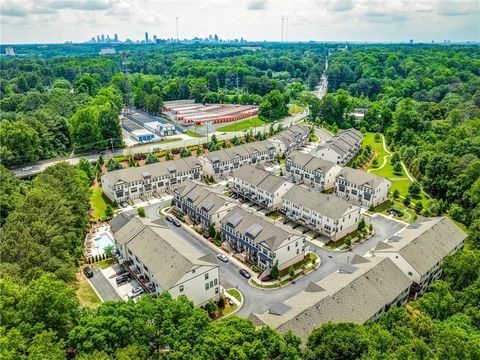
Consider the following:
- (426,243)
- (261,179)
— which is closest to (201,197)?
→ (261,179)

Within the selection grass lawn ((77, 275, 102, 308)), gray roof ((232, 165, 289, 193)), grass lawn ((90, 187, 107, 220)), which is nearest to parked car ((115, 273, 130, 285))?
grass lawn ((77, 275, 102, 308))

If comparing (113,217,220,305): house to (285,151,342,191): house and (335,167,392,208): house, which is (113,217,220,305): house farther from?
(285,151,342,191): house

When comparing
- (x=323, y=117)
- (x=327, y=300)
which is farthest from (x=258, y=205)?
(x=323, y=117)

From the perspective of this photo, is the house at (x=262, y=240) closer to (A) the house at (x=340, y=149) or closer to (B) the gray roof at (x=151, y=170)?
(B) the gray roof at (x=151, y=170)

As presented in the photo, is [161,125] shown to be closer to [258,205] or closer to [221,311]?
Result: [258,205]

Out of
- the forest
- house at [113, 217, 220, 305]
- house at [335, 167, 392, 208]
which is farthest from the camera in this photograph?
house at [335, 167, 392, 208]

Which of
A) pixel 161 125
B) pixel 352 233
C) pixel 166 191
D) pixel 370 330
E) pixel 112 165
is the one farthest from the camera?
pixel 161 125
